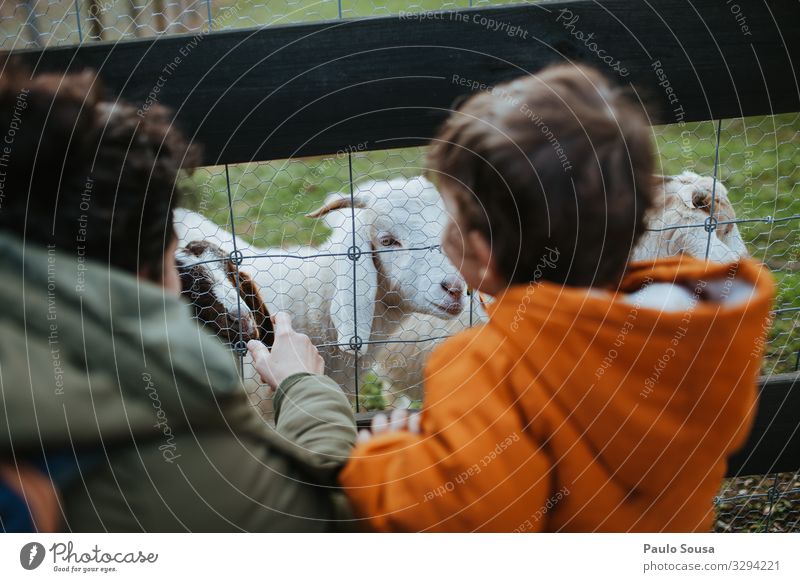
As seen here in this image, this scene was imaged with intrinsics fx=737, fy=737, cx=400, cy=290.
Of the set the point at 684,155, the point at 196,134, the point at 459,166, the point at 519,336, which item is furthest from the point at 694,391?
the point at 196,134

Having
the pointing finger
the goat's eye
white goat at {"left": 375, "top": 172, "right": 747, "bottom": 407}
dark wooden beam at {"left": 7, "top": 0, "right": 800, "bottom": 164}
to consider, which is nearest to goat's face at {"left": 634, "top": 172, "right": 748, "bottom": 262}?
white goat at {"left": 375, "top": 172, "right": 747, "bottom": 407}

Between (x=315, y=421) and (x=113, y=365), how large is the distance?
7.8 inches

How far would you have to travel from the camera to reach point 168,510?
60 centimetres

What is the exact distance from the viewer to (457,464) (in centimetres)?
60

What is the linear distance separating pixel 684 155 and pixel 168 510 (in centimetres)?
68

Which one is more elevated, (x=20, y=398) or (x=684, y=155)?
(x=684, y=155)

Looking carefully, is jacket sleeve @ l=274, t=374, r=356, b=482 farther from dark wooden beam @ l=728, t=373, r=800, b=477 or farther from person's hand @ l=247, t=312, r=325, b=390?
dark wooden beam @ l=728, t=373, r=800, b=477

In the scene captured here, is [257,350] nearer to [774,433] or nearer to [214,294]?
[214,294]

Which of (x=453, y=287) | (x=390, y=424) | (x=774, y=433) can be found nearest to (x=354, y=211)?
(x=453, y=287)

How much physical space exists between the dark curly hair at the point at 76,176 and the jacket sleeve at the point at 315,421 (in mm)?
171

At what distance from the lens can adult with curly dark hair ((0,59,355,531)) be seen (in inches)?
20.5

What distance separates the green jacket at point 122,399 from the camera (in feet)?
1.70

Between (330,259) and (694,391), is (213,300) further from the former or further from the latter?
(694,391)

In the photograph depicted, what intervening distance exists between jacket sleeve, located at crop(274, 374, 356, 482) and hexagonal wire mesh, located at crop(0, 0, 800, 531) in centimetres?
17
